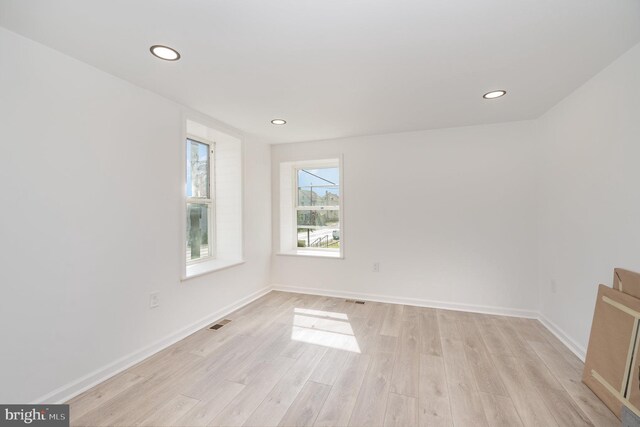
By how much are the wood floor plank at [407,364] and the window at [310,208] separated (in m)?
1.63

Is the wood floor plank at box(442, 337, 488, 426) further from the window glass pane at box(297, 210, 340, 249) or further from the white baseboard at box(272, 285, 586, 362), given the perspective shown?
the window glass pane at box(297, 210, 340, 249)

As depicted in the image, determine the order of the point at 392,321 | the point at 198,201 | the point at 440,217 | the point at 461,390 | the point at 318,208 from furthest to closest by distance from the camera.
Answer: the point at 318,208 < the point at 440,217 < the point at 198,201 < the point at 392,321 < the point at 461,390

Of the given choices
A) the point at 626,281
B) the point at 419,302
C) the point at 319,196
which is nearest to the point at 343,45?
the point at 626,281

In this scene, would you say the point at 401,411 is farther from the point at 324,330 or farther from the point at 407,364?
the point at 324,330

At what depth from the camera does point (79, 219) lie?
184 centimetres

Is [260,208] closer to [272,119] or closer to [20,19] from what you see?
[272,119]

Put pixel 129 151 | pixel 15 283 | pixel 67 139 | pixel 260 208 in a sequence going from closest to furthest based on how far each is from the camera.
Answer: pixel 15 283 < pixel 67 139 < pixel 129 151 < pixel 260 208

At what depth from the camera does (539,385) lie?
6.15 ft

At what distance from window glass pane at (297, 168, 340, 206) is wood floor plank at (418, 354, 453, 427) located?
2.46 meters

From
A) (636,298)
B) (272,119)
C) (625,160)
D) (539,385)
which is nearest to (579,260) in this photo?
(636,298)

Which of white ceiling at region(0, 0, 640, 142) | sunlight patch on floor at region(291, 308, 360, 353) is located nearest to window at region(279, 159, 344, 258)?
sunlight patch on floor at region(291, 308, 360, 353)

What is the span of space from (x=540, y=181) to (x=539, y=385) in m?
2.13

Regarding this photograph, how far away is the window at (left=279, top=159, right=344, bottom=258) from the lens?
13.7 ft

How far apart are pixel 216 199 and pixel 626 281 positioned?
3886 mm
